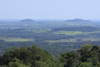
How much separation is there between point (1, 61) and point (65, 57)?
962 centimetres

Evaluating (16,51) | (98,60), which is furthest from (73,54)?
(16,51)

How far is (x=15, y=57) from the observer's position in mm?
30281

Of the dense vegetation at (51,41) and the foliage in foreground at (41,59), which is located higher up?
the foliage in foreground at (41,59)

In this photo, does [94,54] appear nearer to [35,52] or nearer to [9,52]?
[35,52]

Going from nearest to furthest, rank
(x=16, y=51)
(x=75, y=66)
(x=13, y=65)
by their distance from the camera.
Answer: (x=13, y=65), (x=75, y=66), (x=16, y=51)

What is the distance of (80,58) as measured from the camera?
33.2 meters

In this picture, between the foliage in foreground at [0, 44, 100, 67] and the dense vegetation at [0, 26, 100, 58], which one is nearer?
the foliage in foreground at [0, 44, 100, 67]

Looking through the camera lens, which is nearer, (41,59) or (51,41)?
(41,59)

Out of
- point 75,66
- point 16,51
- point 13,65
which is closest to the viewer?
point 13,65

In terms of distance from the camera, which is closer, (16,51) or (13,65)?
(13,65)

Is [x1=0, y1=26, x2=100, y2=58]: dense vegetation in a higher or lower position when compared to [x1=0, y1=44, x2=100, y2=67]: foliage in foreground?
lower

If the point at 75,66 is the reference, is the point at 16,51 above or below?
above

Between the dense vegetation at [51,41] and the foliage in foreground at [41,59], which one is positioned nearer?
the foliage in foreground at [41,59]

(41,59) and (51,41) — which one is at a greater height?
(41,59)
